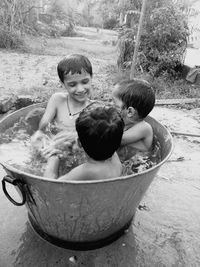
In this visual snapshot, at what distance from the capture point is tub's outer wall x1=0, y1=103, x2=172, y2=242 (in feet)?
4.00

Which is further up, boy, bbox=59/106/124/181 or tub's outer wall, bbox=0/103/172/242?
boy, bbox=59/106/124/181

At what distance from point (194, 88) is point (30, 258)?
16.0 feet

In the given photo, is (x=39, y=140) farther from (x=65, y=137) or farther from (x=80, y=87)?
(x=80, y=87)

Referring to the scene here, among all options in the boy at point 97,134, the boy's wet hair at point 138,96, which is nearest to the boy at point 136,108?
the boy's wet hair at point 138,96

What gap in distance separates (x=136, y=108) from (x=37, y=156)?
884 mm

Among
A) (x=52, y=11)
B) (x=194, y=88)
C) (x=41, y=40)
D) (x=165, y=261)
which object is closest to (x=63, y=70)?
(x=165, y=261)

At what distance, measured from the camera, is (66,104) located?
2426 millimetres

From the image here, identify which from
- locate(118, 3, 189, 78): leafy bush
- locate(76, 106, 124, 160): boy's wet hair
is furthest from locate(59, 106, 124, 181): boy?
locate(118, 3, 189, 78): leafy bush

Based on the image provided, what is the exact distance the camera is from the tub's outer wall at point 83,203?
4.00ft

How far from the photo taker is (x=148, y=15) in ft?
18.9

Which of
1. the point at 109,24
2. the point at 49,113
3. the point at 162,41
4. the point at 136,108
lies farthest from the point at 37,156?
the point at 109,24

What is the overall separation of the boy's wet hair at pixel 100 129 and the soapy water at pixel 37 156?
563mm

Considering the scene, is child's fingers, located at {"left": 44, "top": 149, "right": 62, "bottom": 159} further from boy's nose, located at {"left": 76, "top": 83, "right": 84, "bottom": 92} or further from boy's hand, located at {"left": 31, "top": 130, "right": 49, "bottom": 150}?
boy's nose, located at {"left": 76, "top": 83, "right": 84, "bottom": 92}

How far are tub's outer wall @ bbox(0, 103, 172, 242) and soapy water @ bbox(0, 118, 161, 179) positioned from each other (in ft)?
1.29
